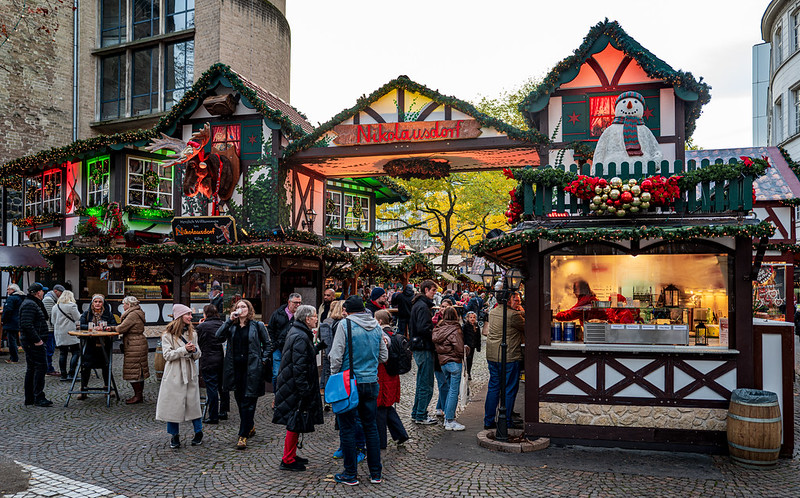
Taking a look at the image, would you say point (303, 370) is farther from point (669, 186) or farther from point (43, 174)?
point (43, 174)

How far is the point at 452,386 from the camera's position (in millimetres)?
8688

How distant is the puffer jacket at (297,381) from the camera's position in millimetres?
6441

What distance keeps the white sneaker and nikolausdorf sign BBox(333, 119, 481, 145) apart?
8.18m

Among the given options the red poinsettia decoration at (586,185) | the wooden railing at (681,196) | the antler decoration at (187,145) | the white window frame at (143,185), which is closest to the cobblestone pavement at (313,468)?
the wooden railing at (681,196)

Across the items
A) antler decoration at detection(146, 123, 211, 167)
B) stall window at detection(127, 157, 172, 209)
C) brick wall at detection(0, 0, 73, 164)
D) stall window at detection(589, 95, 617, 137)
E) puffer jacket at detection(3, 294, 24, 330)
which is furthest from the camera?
brick wall at detection(0, 0, 73, 164)

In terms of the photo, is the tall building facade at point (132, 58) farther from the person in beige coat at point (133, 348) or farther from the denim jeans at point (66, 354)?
the person in beige coat at point (133, 348)

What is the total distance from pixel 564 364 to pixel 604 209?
2.10 m

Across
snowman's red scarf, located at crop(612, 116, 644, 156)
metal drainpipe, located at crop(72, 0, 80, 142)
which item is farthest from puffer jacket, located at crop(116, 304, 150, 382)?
metal drainpipe, located at crop(72, 0, 80, 142)

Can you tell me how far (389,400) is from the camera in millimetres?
7371

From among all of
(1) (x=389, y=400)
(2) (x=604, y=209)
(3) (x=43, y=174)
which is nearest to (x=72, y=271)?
(3) (x=43, y=174)

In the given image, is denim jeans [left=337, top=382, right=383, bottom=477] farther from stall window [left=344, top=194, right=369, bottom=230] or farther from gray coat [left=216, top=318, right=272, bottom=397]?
stall window [left=344, top=194, right=369, bottom=230]

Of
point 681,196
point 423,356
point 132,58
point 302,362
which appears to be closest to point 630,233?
point 681,196

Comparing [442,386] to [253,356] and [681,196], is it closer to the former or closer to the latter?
[253,356]

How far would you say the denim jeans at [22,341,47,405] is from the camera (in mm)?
10023
